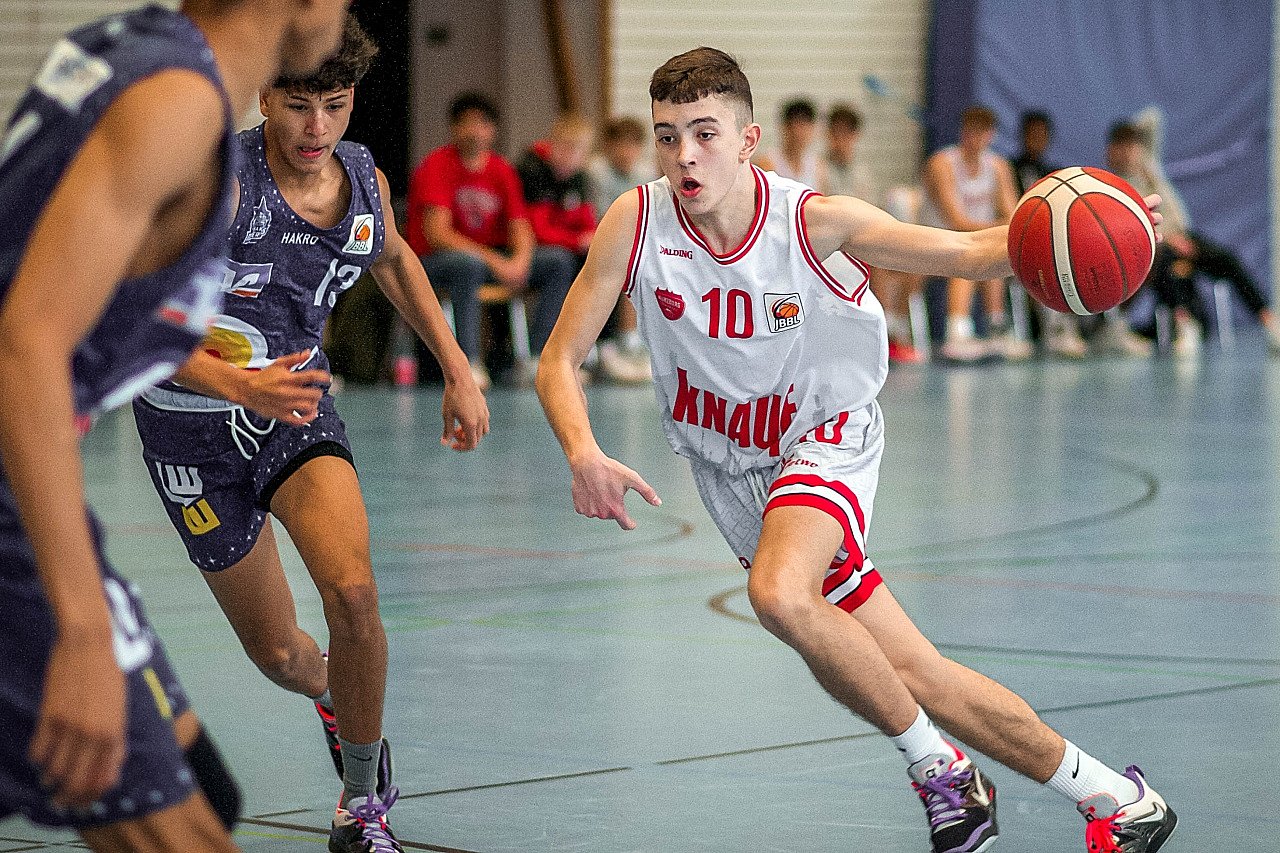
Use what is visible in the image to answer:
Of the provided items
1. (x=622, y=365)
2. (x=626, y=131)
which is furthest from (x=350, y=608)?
(x=626, y=131)

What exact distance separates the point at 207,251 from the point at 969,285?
46.6 feet

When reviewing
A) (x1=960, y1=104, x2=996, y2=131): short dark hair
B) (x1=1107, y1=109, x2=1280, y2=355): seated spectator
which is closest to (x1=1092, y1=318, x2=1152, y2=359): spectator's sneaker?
(x1=1107, y1=109, x2=1280, y2=355): seated spectator

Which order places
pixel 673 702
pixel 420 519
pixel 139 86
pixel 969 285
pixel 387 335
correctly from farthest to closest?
pixel 969 285
pixel 387 335
pixel 420 519
pixel 673 702
pixel 139 86

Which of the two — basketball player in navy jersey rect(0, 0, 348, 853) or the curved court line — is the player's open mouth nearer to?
basketball player in navy jersey rect(0, 0, 348, 853)

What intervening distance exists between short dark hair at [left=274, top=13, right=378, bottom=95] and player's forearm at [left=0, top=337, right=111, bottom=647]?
6.28 ft

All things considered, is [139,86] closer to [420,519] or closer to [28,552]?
[28,552]

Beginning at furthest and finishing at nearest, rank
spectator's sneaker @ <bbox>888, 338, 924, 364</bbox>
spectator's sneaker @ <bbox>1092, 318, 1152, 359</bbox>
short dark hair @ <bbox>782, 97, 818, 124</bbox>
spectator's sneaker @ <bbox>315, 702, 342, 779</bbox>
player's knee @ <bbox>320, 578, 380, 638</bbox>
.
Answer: spectator's sneaker @ <bbox>1092, 318, 1152, 359</bbox>
spectator's sneaker @ <bbox>888, 338, 924, 364</bbox>
short dark hair @ <bbox>782, 97, 818, 124</bbox>
spectator's sneaker @ <bbox>315, 702, 342, 779</bbox>
player's knee @ <bbox>320, 578, 380, 638</bbox>

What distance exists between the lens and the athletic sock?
3.64 m

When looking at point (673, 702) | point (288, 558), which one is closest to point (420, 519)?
point (288, 558)

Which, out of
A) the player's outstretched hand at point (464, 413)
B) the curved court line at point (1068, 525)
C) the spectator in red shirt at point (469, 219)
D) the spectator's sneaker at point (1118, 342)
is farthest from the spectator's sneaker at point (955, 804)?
the spectator's sneaker at point (1118, 342)

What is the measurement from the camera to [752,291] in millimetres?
3949

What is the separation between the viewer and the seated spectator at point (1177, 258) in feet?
53.8

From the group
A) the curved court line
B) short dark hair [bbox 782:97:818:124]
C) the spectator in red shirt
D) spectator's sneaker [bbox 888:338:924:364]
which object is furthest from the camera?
spectator's sneaker [bbox 888:338:924:364]

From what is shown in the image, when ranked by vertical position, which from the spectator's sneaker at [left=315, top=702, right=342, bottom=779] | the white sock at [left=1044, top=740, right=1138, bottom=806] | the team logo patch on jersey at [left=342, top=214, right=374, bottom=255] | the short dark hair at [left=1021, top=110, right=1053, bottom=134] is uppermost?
the team logo patch on jersey at [left=342, top=214, right=374, bottom=255]
